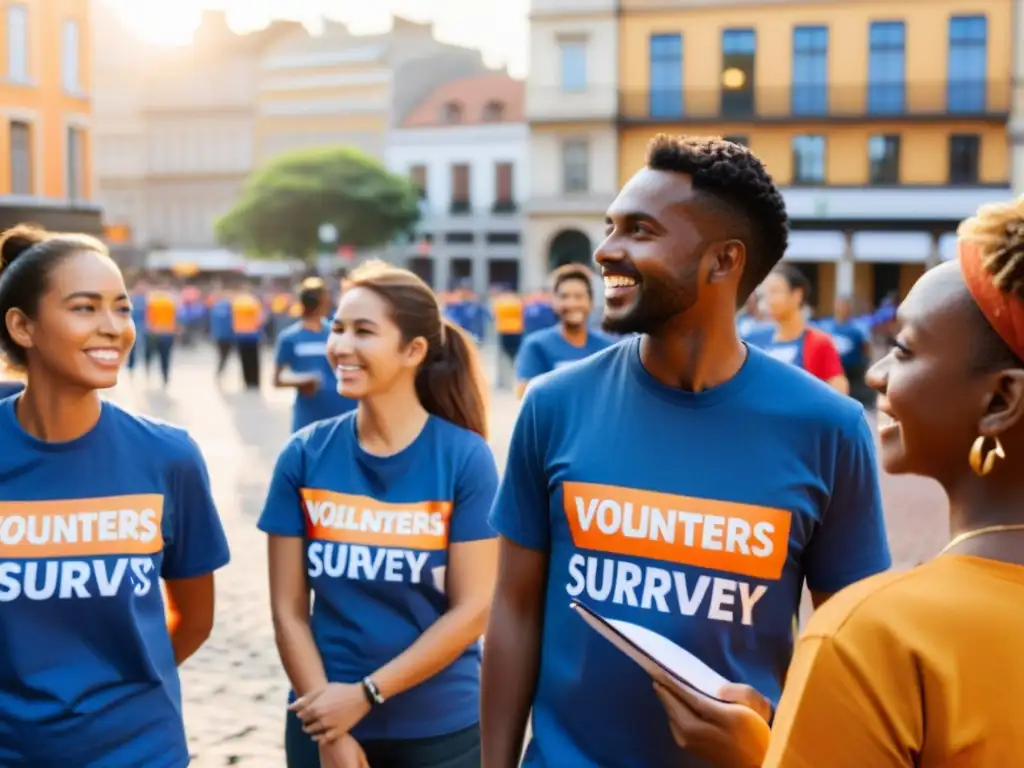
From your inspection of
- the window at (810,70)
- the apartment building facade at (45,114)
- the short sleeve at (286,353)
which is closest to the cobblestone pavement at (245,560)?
the short sleeve at (286,353)

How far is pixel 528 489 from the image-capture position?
2.62 m

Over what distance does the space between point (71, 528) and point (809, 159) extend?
39697 millimetres

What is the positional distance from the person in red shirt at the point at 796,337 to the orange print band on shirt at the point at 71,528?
226 inches

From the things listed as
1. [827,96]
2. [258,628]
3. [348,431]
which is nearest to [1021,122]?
[827,96]

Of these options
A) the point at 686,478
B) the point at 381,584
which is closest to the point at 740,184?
the point at 686,478

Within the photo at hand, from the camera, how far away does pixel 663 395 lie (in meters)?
2.52

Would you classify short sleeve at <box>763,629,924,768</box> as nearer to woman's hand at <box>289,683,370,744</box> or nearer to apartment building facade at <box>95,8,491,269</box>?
woman's hand at <box>289,683,370,744</box>

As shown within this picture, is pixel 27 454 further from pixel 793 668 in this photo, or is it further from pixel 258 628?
pixel 258 628

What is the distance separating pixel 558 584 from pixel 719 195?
2.53ft

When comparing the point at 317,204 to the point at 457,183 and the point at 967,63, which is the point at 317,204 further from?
the point at 967,63

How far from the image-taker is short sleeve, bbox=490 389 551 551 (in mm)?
2604

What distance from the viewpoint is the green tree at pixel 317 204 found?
4972cm

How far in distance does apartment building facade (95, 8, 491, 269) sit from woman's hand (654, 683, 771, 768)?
181 feet

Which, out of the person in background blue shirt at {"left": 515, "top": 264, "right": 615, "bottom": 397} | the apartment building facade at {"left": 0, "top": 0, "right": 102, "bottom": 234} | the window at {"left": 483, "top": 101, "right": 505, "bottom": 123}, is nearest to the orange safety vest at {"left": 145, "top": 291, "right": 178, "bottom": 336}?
the apartment building facade at {"left": 0, "top": 0, "right": 102, "bottom": 234}
